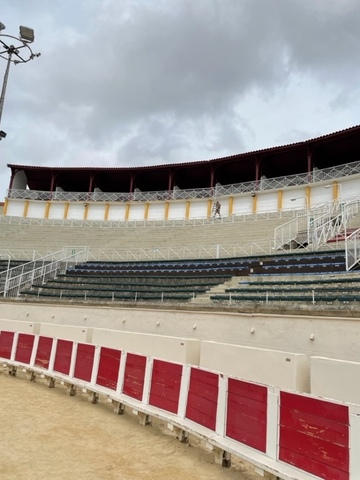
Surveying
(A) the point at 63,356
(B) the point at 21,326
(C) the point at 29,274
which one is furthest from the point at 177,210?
(A) the point at 63,356

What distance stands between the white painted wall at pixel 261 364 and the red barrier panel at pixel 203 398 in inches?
51.9

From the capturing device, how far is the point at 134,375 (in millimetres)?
7332

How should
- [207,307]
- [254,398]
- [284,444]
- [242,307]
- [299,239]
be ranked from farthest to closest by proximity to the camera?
[299,239] → [207,307] → [242,307] → [254,398] → [284,444]

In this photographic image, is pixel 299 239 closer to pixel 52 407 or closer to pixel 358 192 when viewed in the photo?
pixel 358 192

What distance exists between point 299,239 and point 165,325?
11709 mm

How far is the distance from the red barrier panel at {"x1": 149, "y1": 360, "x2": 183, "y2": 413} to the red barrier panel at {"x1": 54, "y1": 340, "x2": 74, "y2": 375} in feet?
11.5

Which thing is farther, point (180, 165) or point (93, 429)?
point (180, 165)

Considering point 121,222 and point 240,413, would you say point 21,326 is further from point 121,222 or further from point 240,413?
point 121,222

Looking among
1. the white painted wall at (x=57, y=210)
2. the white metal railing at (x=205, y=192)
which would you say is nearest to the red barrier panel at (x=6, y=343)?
the white metal railing at (x=205, y=192)

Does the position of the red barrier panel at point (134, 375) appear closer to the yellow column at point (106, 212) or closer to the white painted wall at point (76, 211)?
the yellow column at point (106, 212)

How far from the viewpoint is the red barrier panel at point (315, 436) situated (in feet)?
12.8

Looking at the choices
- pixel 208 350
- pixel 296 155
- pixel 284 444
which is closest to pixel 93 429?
pixel 208 350

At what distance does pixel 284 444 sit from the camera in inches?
176

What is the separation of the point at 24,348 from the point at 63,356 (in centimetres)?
219
